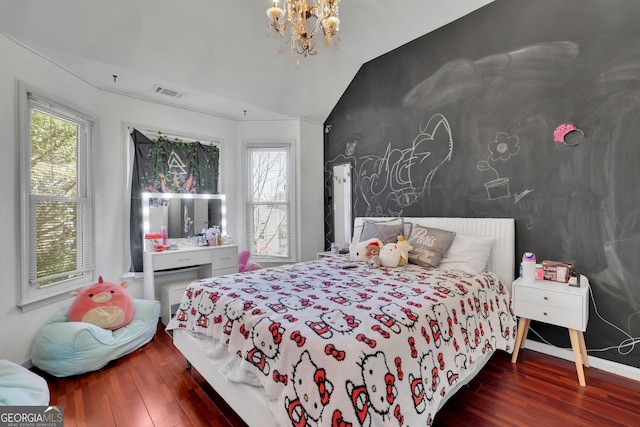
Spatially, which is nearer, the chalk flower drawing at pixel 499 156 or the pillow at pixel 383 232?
the chalk flower drawing at pixel 499 156

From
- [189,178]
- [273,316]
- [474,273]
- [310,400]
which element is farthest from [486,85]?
[189,178]

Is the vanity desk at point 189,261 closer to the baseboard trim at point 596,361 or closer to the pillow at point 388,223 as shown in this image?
the pillow at point 388,223

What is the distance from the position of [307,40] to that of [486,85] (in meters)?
1.84

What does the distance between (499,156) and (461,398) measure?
2.02 m

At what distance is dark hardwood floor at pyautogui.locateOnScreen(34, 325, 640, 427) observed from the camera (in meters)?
1.65

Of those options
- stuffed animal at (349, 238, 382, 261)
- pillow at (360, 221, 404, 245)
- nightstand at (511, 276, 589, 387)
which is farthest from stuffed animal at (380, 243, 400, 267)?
nightstand at (511, 276, 589, 387)

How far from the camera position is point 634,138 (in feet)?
6.73

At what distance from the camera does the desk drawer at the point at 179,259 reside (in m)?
3.07

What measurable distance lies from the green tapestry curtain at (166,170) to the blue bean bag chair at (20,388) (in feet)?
5.18

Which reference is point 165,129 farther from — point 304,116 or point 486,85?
point 486,85

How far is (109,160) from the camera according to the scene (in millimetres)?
3135

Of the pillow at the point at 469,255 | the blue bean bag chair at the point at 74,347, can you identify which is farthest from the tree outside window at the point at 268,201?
the pillow at the point at 469,255

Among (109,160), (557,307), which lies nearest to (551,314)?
(557,307)

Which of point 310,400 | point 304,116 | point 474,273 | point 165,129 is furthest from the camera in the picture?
point 304,116
